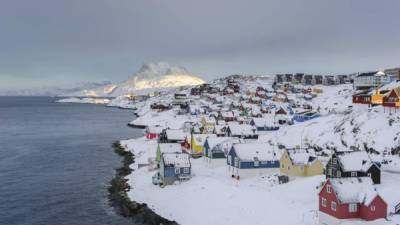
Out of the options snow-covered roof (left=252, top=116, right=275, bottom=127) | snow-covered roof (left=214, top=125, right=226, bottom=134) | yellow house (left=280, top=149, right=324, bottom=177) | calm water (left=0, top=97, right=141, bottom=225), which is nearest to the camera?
calm water (left=0, top=97, right=141, bottom=225)

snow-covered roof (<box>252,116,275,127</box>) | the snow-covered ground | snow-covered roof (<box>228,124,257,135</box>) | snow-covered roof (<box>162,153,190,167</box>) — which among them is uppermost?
snow-covered roof (<box>252,116,275,127</box>)

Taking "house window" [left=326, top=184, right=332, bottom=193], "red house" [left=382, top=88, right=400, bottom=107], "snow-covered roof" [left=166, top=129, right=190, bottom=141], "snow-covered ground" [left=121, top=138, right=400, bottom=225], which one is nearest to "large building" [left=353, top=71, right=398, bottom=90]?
"red house" [left=382, top=88, right=400, bottom=107]

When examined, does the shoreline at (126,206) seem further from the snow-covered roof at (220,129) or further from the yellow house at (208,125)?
the yellow house at (208,125)

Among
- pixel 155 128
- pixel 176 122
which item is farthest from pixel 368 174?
pixel 176 122

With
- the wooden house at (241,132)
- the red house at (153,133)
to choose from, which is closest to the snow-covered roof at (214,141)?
the wooden house at (241,132)

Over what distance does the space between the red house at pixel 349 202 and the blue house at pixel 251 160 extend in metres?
18.2

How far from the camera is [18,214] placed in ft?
153

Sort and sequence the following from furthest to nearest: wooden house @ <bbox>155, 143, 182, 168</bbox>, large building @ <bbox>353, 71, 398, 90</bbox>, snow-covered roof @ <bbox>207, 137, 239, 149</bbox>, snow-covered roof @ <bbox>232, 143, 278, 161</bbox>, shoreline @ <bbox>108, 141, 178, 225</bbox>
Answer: large building @ <bbox>353, 71, 398, 90</bbox>, wooden house @ <bbox>155, 143, 182, 168</bbox>, snow-covered roof @ <bbox>207, 137, 239, 149</bbox>, snow-covered roof @ <bbox>232, 143, 278, 161</bbox>, shoreline @ <bbox>108, 141, 178, 225</bbox>

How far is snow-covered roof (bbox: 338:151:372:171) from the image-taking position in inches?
1804

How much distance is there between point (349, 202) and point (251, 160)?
66.8 ft

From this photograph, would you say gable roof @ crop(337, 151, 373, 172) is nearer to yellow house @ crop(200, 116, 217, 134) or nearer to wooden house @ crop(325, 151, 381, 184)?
wooden house @ crop(325, 151, 381, 184)

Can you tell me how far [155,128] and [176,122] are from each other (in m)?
30.4

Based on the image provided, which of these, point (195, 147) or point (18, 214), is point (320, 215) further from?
point (195, 147)

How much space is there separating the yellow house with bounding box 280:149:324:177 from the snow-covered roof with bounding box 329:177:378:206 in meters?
13.5
